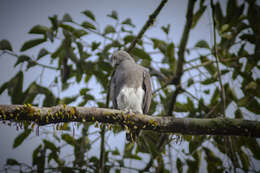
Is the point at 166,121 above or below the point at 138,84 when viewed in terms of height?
below

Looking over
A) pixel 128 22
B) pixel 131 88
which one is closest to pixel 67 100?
pixel 131 88

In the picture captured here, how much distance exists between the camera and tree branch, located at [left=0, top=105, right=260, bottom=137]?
1.79m

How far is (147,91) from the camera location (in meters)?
3.49

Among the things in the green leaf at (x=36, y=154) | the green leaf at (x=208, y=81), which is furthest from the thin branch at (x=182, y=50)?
the green leaf at (x=36, y=154)

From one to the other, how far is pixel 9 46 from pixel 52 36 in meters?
0.57

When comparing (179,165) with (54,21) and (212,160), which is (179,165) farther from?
(54,21)

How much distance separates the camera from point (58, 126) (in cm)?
199

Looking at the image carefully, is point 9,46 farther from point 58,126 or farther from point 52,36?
point 58,126

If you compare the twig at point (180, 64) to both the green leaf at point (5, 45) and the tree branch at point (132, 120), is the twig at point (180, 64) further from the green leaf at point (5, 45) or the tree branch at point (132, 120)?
the green leaf at point (5, 45)

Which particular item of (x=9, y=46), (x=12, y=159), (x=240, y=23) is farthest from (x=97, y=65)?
(x=240, y=23)

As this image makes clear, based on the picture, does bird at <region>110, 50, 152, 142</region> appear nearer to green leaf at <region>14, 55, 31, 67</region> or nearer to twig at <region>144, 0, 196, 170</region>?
twig at <region>144, 0, 196, 170</region>

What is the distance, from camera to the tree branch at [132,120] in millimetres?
1791

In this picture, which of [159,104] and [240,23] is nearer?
[240,23]

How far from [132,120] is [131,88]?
50.7 inches
